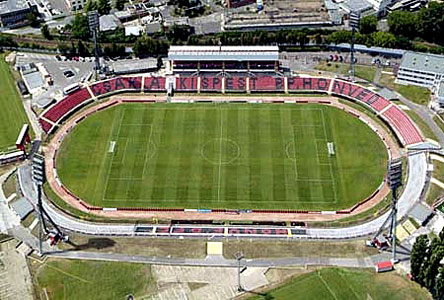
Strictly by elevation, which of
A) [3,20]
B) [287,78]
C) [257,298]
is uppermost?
[3,20]

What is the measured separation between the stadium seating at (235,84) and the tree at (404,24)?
40.7 metres

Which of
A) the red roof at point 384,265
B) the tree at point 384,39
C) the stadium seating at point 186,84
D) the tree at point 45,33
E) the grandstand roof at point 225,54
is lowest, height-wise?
the red roof at point 384,265

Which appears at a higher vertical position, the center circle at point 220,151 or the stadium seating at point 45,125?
the stadium seating at point 45,125

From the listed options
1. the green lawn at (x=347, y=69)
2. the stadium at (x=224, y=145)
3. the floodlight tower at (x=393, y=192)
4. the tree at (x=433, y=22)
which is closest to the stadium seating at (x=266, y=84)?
the stadium at (x=224, y=145)

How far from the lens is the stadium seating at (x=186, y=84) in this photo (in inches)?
5133

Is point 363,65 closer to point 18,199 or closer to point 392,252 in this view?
point 392,252

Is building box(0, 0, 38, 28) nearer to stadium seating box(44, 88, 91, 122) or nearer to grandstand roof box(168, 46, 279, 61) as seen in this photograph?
stadium seating box(44, 88, 91, 122)

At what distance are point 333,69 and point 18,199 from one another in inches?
2922

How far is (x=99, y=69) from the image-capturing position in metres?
136

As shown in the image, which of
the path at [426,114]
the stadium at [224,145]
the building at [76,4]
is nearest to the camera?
the stadium at [224,145]

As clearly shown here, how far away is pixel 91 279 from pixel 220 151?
3661cm

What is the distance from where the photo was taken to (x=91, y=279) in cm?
8975

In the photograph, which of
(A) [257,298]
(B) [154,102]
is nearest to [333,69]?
(B) [154,102]

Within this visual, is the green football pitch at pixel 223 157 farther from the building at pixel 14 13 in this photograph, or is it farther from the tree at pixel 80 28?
the building at pixel 14 13
